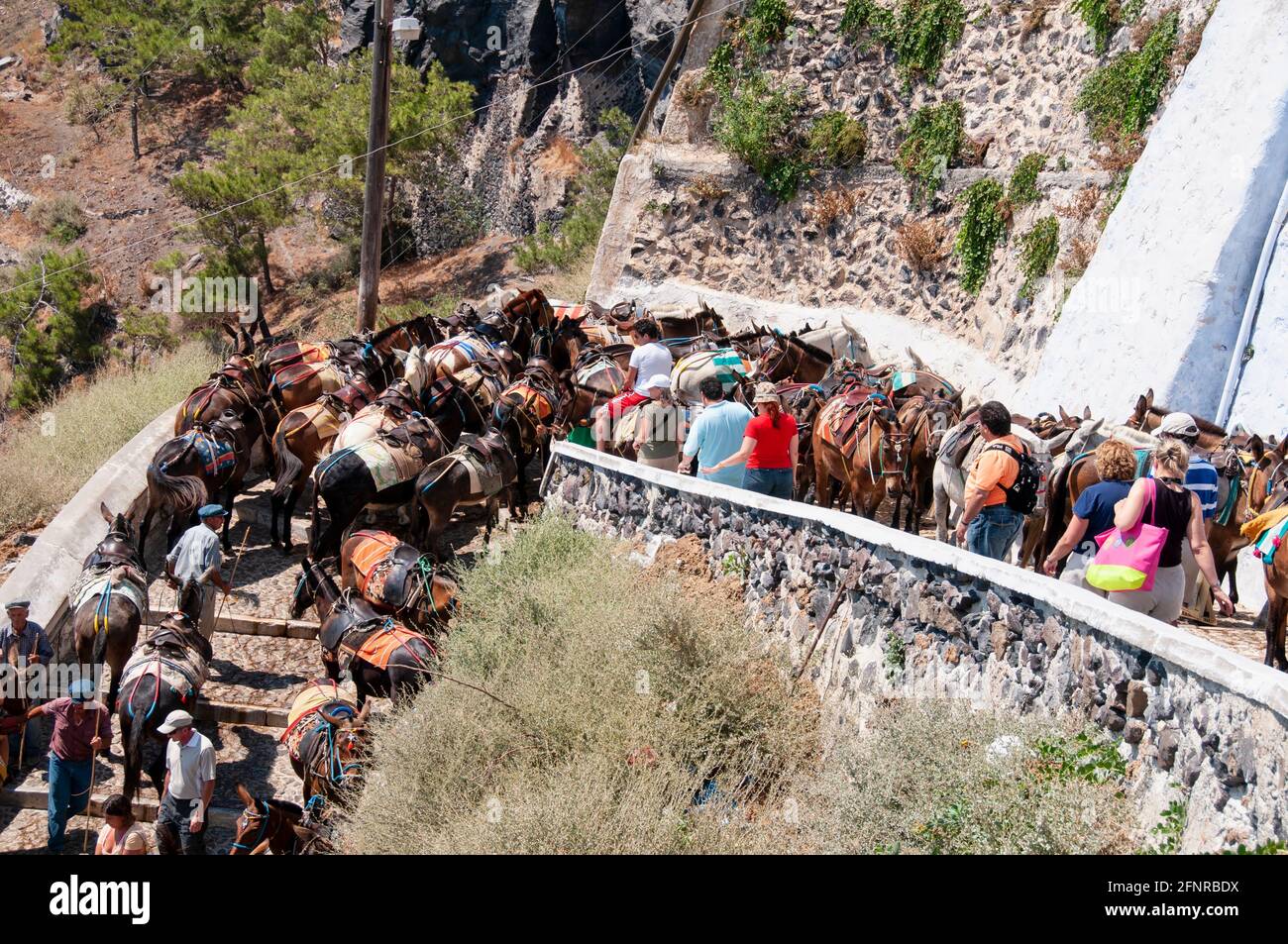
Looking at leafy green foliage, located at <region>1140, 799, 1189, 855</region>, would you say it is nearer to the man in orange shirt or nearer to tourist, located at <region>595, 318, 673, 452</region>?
the man in orange shirt

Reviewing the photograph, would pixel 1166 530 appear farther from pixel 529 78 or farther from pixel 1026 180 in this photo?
pixel 529 78

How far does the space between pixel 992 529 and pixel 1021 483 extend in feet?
1.36

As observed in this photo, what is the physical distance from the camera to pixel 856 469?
1130cm

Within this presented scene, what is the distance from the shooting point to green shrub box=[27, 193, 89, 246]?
37344 mm

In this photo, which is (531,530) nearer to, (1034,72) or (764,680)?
(764,680)

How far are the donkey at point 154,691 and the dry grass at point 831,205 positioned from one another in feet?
52.1

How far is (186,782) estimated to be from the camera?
8.58 metres

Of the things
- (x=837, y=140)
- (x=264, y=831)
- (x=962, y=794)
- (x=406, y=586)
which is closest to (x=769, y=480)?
(x=406, y=586)

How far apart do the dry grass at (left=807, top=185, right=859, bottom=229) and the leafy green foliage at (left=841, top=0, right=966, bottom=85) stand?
91.7 inches

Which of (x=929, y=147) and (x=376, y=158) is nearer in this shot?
(x=376, y=158)

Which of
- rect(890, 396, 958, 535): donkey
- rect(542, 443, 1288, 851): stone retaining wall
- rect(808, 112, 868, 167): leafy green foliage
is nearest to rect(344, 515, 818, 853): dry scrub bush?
rect(542, 443, 1288, 851): stone retaining wall

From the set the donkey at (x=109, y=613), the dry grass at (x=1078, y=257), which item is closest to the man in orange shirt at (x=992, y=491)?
the donkey at (x=109, y=613)
